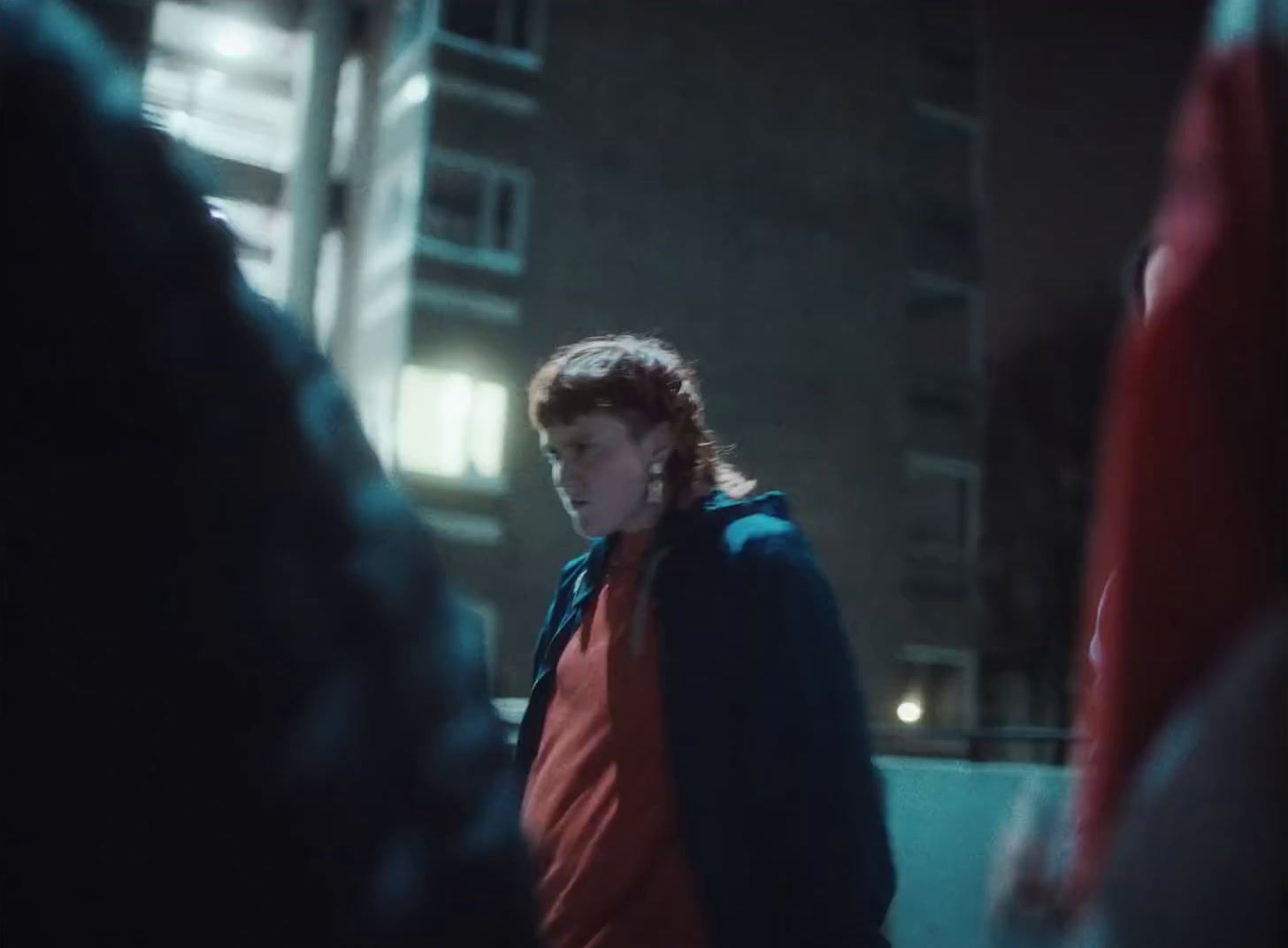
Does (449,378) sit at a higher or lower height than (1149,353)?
higher

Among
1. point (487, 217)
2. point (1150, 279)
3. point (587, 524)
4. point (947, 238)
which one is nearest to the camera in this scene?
point (1150, 279)

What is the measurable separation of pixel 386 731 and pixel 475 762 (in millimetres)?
53

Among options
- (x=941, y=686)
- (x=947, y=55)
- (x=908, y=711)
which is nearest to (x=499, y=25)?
(x=947, y=55)

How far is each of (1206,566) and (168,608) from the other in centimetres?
50

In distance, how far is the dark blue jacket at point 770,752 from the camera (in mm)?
1740

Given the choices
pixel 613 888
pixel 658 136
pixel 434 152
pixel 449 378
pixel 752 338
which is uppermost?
pixel 658 136

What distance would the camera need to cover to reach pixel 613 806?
182 centimetres

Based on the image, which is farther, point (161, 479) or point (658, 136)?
point (658, 136)

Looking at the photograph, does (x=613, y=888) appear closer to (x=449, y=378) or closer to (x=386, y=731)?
(x=386, y=731)

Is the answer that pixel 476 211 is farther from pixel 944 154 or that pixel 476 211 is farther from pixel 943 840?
pixel 943 840

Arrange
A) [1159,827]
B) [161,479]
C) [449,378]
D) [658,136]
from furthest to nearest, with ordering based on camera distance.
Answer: [658,136]
[449,378]
[1159,827]
[161,479]

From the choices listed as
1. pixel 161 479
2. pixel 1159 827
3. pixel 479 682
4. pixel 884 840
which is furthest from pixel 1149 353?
pixel 884 840

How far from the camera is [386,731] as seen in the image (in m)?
0.52

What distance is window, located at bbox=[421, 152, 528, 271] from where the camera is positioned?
12.2 metres
